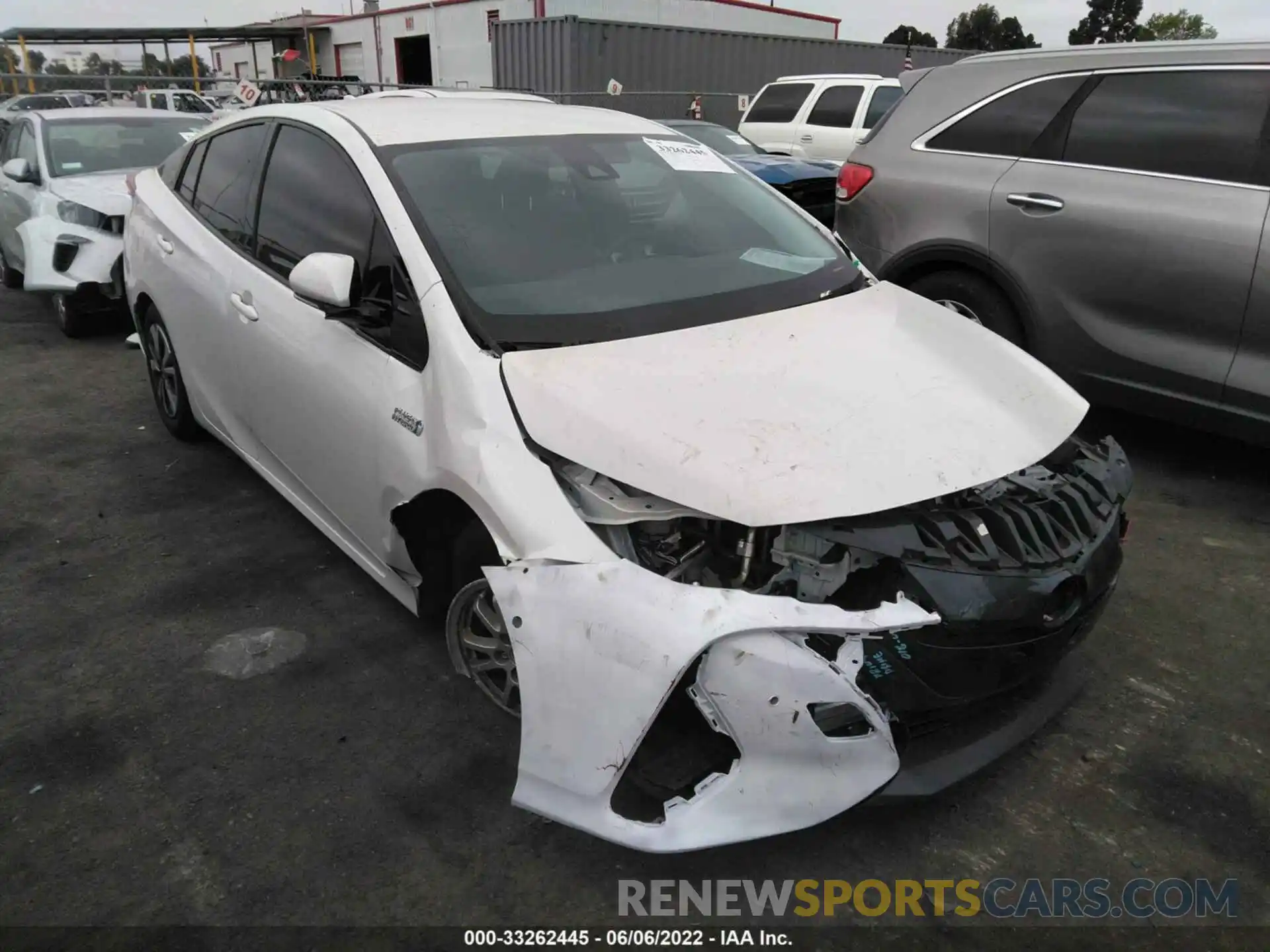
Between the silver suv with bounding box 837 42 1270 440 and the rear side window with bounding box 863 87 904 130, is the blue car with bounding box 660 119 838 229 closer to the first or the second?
the silver suv with bounding box 837 42 1270 440

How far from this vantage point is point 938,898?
2156 mm

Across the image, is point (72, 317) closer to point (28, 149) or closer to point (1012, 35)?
point (28, 149)

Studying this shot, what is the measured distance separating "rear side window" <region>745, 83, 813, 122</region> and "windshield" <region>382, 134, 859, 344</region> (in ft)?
31.0

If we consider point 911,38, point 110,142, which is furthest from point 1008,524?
point 911,38

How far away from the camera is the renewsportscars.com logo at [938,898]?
2129 mm

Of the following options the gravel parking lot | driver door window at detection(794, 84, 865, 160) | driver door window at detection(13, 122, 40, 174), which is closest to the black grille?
the gravel parking lot

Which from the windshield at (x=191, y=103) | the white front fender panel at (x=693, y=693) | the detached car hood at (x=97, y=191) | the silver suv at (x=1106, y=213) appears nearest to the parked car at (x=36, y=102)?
the windshield at (x=191, y=103)

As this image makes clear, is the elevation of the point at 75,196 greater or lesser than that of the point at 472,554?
greater

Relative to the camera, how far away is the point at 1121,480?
2.56m

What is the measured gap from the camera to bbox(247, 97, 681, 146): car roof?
3.08 m

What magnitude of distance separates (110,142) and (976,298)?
668 centimetres

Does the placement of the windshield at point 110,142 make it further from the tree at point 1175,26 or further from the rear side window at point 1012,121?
the tree at point 1175,26

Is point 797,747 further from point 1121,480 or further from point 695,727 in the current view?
point 1121,480

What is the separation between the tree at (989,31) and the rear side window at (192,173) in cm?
5116
